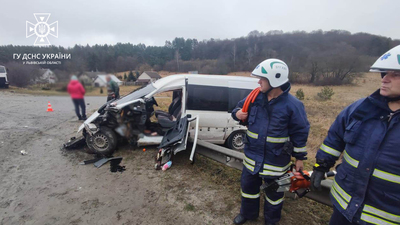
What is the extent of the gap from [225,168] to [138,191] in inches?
65.6

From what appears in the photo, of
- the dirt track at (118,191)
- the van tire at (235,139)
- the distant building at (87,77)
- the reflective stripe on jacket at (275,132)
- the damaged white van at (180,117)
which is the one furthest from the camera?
the van tire at (235,139)

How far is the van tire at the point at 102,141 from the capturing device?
170 inches

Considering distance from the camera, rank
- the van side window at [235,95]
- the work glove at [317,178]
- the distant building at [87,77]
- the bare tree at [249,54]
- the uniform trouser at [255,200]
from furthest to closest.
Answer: the bare tree at [249,54] < the van side window at [235,95] < the uniform trouser at [255,200] < the work glove at [317,178] < the distant building at [87,77]

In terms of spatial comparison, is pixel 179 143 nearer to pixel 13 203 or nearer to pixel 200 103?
pixel 200 103

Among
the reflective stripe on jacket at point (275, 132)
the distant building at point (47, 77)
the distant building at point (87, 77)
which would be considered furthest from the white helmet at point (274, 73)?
the distant building at point (47, 77)

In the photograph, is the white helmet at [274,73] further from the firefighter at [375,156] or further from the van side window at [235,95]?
the van side window at [235,95]

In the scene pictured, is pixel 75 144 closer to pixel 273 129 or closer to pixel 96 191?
pixel 96 191

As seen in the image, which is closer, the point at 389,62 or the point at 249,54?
the point at 389,62

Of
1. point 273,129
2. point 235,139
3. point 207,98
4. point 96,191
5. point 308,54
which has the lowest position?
point 96,191

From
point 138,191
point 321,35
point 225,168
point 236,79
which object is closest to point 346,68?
point 321,35

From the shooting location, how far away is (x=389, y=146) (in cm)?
132

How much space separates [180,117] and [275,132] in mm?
2834

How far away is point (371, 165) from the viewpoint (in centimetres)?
139

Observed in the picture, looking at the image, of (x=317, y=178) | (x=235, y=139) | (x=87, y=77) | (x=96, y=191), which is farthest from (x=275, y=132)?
(x=96, y=191)
